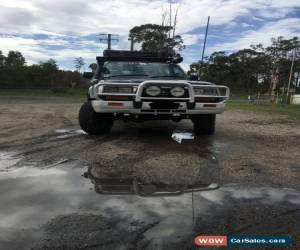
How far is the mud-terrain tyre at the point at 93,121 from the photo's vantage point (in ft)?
27.4

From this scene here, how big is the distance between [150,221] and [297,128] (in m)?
7.95

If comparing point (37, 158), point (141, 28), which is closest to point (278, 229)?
point (37, 158)

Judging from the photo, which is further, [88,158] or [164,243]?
[88,158]

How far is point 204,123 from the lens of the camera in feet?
29.1

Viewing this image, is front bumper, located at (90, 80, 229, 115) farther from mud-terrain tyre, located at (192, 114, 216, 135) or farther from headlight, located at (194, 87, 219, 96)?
mud-terrain tyre, located at (192, 114, 216, 135)

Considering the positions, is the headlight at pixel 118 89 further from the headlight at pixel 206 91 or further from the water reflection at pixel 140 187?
the water reflection at pixel 140 187

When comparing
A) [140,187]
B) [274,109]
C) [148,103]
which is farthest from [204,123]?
[274,109]

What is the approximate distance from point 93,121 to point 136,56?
216cm

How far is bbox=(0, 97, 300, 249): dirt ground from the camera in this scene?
3.41 meters

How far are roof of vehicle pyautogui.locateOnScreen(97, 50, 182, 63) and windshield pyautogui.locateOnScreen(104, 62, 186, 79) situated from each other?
10.2 inches

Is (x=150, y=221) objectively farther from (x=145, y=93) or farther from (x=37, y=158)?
(x=145, y=93)

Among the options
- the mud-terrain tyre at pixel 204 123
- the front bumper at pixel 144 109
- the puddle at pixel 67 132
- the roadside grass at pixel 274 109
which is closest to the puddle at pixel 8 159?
the front bumper at pixel 144 109

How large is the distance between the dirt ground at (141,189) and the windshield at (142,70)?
4.65ft

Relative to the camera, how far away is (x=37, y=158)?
20.7 ft
